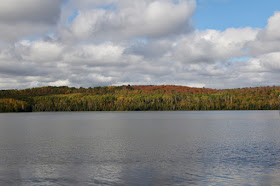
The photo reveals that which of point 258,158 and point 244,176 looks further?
point 258,158

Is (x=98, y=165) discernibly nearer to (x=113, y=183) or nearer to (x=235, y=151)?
(x=113, y=183)

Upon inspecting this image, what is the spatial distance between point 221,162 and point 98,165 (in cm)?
1215

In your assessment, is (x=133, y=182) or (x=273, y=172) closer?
(x=133, y=182)

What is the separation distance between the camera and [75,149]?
131 ft

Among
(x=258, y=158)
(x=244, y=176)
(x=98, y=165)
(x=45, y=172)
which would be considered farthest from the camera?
(x=258, y=158)

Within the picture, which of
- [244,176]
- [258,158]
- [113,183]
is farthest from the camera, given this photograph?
[258,158]

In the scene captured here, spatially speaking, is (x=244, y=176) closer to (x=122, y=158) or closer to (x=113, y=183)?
(x=113, y=183)

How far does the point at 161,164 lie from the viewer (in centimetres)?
2970

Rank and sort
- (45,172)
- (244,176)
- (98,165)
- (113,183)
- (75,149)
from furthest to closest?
(75,149), (98,165), (45,172), (244,176), (113,183)

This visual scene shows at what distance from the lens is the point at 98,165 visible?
29.2m

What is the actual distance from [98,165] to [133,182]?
711cm

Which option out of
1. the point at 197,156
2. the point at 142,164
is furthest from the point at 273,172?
the point at 142,164

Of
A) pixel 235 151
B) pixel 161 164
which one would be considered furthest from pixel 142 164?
pixel 235 151

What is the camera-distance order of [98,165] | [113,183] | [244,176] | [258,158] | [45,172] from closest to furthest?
[113,183], [244,176], [45,172], [98,165], [258,158]
